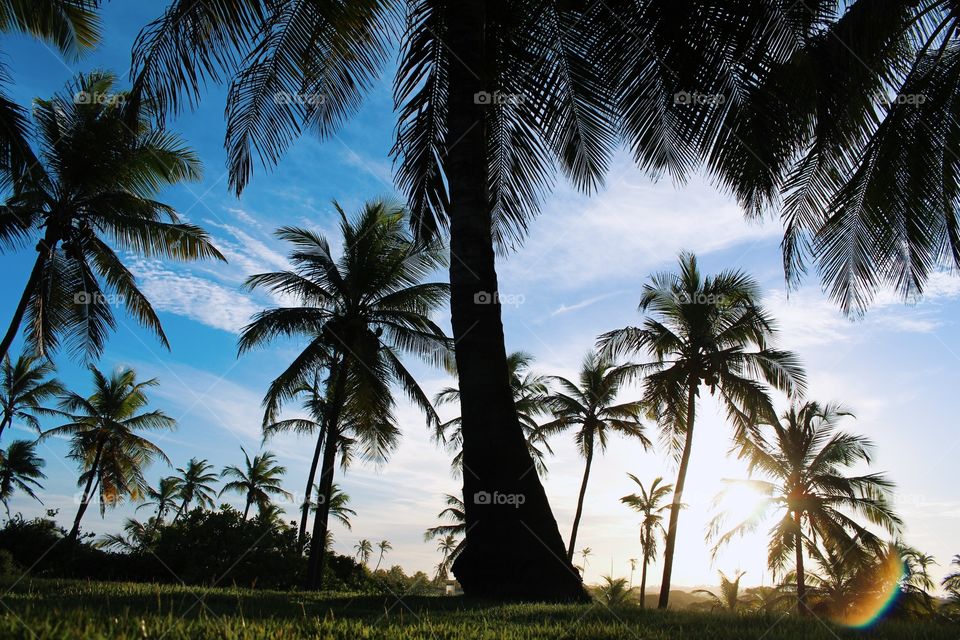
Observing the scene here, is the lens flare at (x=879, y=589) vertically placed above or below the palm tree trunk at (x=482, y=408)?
below

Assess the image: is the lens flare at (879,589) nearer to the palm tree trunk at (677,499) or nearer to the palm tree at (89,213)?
the palm tree trunk at (677,499)

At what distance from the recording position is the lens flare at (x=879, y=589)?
63.4 ft

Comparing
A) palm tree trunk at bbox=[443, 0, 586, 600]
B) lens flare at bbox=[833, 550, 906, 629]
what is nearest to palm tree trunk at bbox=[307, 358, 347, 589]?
palm tree trunk at bbox=[443, 0, 586, 600]

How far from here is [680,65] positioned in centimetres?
680

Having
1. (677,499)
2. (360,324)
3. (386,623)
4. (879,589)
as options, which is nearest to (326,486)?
(360,324)

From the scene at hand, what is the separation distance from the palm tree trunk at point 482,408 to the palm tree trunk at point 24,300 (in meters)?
10.8

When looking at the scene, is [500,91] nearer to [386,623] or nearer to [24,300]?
[386,623]

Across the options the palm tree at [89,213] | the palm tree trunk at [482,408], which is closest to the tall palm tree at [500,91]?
the palm tree trunk at [482,408]

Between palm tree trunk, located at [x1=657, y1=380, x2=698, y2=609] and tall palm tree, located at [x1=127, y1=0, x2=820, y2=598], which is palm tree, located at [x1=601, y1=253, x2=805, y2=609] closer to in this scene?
palm tree trunk, located at [x1=657, y1=380, x2=698, y2=609]

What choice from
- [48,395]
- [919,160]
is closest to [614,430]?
[919,160]

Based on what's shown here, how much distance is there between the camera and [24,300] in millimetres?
12945

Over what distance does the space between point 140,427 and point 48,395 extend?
4680mm

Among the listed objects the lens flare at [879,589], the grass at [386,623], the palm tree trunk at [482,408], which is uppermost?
the palm tree trunk at [482,408]

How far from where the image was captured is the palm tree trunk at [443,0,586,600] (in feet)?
20.3
